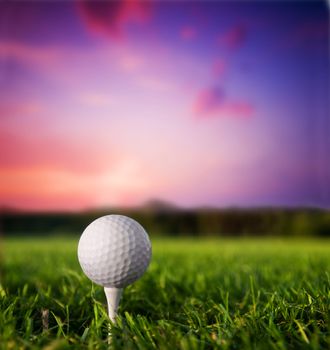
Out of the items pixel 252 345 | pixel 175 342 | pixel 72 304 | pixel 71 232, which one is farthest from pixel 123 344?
pixel 71 232

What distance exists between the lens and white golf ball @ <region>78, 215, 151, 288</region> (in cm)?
247

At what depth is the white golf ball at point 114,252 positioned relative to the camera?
247 cm

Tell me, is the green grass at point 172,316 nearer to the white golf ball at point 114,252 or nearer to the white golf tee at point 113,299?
the white golf tee at point 113,299

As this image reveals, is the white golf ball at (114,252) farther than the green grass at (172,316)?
Yes

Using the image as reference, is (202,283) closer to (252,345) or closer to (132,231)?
(132,231)

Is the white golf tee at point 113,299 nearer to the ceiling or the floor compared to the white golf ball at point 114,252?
nearer to the floor

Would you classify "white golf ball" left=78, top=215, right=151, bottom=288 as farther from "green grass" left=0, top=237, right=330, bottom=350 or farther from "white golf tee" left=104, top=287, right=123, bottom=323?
"green grass" left=0, top=237, right=330, bottom=350

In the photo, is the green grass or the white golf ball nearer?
the green grass

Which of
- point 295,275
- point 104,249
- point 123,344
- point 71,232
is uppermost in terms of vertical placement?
point 104,249

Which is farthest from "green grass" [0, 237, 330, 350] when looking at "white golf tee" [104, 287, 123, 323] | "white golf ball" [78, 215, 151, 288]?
"white golf ball" [78, 215, 151, 288]

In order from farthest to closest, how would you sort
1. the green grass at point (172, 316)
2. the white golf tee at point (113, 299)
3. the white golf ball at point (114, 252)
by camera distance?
the white golf ball at point (114, 252), the white golf tee at point (113, 299), the green grass at point (172, 316)

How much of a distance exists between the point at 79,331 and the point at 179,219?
1821cm

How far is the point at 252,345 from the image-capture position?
189 centimetres

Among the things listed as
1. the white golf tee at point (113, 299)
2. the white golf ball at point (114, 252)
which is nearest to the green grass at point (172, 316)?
the white golf tee at point (113, 299)
